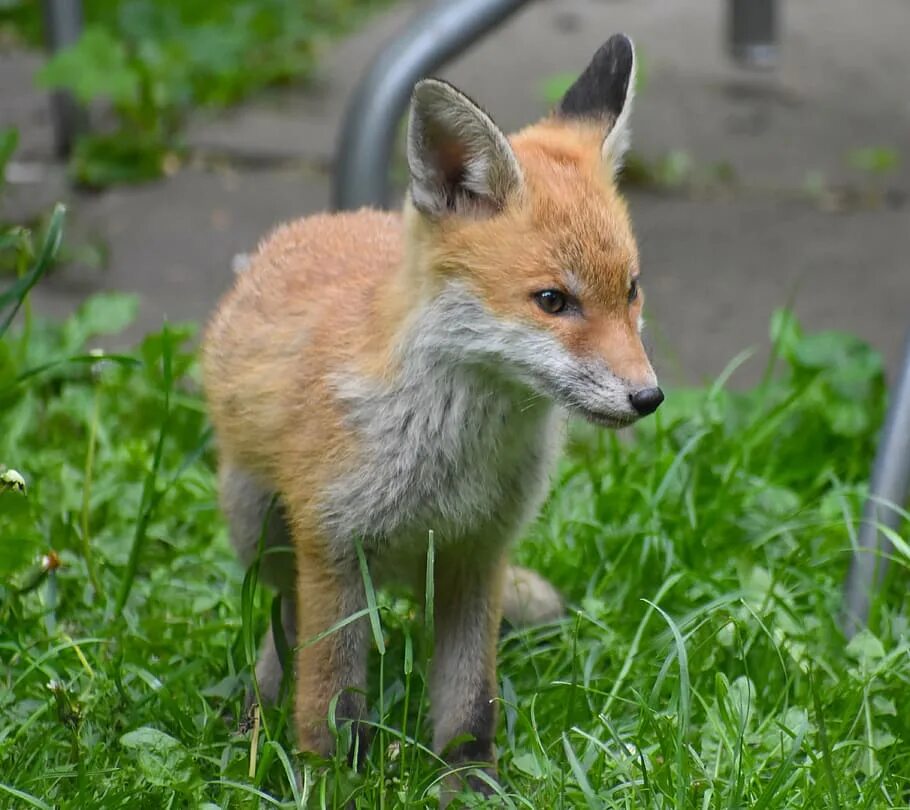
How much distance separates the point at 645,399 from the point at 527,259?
0.42 m

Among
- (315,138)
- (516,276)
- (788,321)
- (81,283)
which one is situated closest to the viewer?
(516,276)

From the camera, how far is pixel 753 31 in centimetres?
813

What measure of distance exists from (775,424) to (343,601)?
6.57ft

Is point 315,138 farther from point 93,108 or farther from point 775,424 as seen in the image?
point 775,424

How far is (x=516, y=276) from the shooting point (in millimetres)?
3268

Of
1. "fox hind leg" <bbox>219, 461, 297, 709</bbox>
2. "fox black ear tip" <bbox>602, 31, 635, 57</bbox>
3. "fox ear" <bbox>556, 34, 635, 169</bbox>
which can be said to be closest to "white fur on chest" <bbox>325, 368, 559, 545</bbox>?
"fox hind leg" <bbox>219, 461, 297, 709</bbox>

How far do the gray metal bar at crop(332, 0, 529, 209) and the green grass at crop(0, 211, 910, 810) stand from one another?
0.92 meters

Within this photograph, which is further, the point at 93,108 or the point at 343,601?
the point at 93,108

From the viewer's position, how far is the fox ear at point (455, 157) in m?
3.25

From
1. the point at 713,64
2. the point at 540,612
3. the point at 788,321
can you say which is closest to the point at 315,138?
the point at 713,64

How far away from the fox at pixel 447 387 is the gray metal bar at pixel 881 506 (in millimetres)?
1005

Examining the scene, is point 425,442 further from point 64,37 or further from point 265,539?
point 64,37

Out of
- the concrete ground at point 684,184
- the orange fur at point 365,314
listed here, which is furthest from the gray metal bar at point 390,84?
the orange fur at point 365,314

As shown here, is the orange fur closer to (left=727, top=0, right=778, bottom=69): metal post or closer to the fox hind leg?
the fox hind leg
